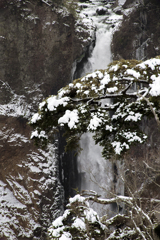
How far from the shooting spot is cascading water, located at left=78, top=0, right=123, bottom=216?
46.8 ft

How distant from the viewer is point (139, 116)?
Result: 453cm

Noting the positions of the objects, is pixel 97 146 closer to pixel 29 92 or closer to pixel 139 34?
pixel 29 92

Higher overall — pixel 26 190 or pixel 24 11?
pixel 24 11

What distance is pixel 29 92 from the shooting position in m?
14.8

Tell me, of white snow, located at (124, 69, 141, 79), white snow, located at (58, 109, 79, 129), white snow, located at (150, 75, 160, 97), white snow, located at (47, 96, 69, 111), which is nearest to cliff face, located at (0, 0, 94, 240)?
white snow, located at (47, 96, 69, 111)

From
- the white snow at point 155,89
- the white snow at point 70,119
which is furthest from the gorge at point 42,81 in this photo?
the white snow at point 155,89

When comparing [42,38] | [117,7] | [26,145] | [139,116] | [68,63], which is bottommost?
[139,116]

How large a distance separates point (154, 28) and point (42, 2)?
800 cm

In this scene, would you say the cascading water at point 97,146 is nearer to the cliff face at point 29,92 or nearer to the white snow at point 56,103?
the cliff face at point 29,92

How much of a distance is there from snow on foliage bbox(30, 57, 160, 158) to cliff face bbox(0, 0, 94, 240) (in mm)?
9156

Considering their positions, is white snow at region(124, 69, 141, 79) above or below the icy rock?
below

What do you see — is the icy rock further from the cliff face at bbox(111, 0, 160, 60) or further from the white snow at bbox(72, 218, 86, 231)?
the white snow at bbox(72, 218, 86, 231)

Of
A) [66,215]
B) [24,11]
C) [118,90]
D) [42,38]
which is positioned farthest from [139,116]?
[24,11]

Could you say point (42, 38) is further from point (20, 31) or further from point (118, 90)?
point (118, 90)
